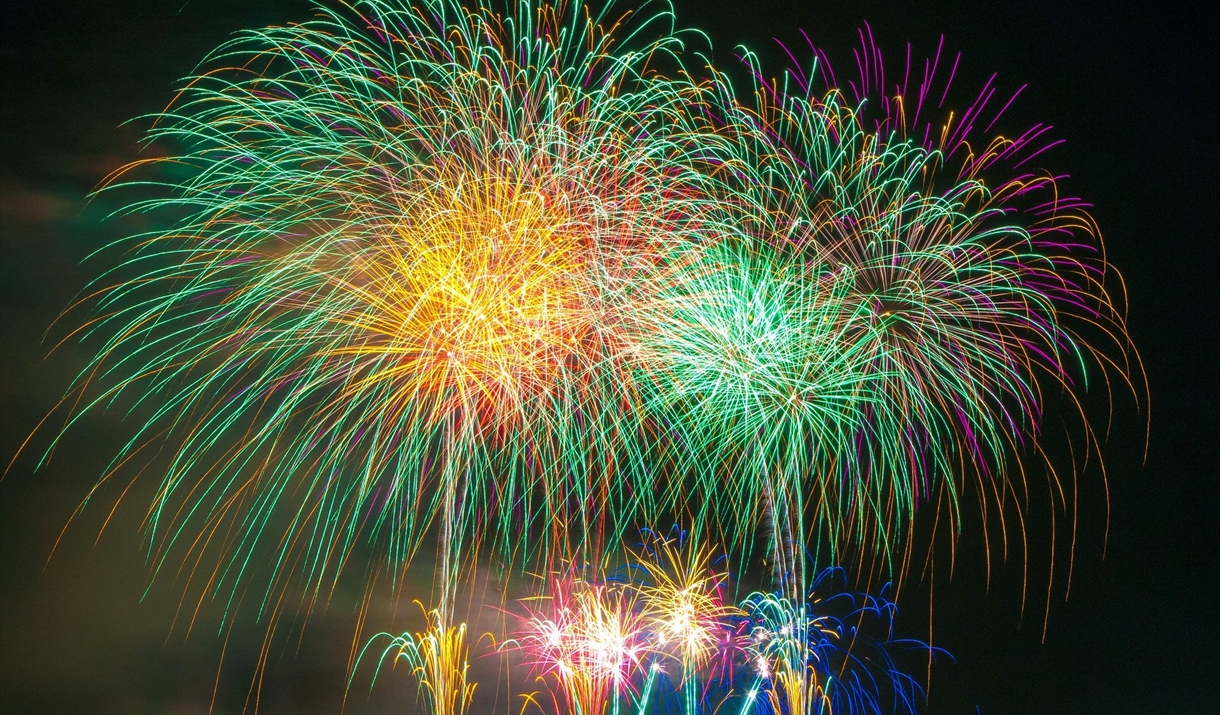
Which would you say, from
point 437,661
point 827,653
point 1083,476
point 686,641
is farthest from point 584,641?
point 1083,476

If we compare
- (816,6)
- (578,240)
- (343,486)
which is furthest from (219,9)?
(816,6)

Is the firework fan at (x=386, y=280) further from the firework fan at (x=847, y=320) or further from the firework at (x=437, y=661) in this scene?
the firework fan at (x=847, y=320)

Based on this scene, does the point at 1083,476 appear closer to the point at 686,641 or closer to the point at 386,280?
the point at 686,641

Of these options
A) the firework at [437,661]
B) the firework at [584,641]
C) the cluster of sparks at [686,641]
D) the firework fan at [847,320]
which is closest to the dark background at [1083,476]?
the firework at [437,661]

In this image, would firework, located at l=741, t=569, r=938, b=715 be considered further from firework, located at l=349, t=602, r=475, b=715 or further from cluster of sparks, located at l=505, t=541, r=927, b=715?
firework, located at l=349, t=602, r=475, b=715

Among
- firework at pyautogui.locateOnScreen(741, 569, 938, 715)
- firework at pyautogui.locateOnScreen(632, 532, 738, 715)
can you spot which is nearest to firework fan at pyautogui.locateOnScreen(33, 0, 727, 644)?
firework at pyautogui.locateOnScreen(632, 532, 738, 715)

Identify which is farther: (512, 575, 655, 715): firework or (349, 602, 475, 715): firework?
(512, 575, 655, 715): firework
